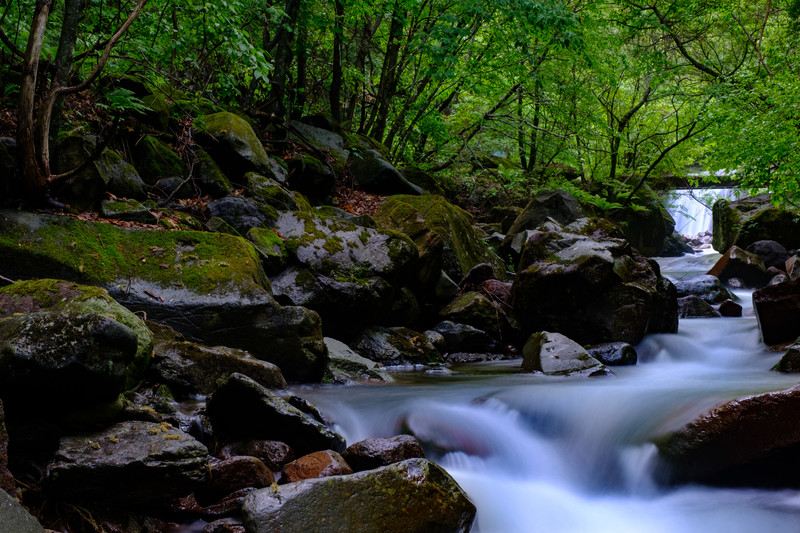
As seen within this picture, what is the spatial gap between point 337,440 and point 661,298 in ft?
21.8

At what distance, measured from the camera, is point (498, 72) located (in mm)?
12656

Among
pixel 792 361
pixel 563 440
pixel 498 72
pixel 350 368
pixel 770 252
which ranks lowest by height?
pixel 563 440

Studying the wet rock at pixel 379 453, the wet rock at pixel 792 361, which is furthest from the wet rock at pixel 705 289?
the wet rock at pixel 379 453

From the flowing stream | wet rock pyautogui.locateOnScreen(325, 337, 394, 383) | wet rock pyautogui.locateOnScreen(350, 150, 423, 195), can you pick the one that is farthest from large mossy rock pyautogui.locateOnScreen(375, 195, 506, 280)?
the flowing stream

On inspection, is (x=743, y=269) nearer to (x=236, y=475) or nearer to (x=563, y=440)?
(x=563, y=440)

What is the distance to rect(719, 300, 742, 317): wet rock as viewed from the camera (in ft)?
33.4

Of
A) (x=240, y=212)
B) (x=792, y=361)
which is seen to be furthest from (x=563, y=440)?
(x=240, y=212)

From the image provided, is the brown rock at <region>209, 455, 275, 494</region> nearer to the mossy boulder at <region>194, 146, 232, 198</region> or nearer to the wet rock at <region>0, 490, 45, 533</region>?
the wet rock at <region>0, 490, 45, 533</region>

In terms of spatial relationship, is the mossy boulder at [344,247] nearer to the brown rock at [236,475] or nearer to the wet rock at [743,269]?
the brown rock at [236,475]

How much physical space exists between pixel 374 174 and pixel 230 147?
11.5 feet

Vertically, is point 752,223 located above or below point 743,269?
above

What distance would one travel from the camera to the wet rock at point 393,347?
23.4 ft

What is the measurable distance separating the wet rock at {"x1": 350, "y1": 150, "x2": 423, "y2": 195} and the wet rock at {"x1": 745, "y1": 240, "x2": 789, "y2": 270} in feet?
33.7

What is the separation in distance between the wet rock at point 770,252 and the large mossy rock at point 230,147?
13207mm
